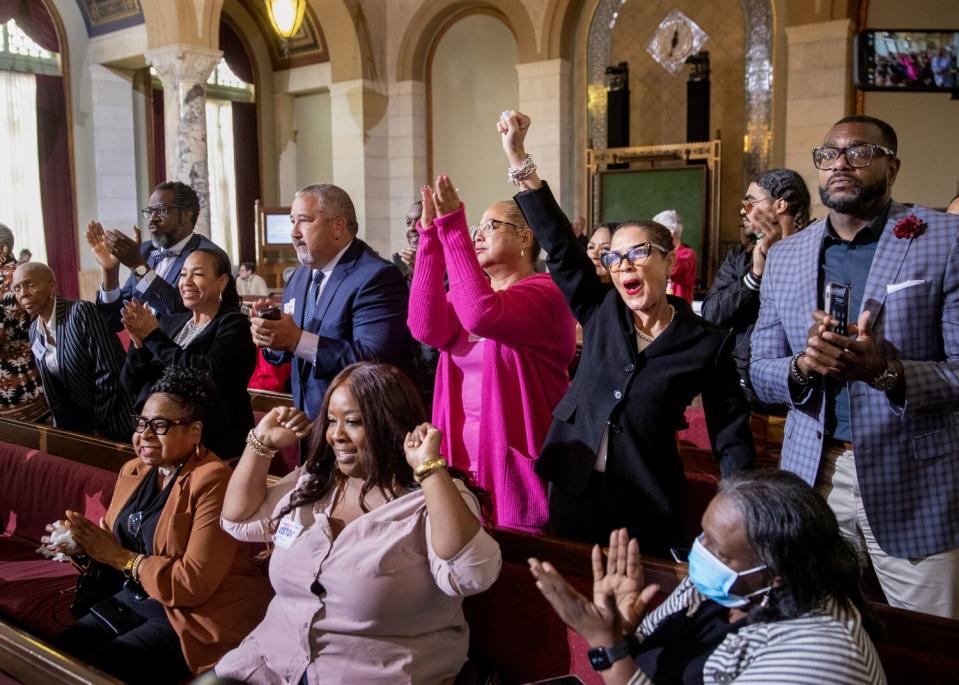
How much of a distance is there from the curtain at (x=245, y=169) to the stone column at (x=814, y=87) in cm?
840

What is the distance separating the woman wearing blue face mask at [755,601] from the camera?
1.32 metres

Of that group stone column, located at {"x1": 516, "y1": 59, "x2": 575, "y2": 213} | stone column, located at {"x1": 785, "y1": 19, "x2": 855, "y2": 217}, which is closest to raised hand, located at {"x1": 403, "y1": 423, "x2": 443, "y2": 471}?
stone column, located at {"x1": 785, "y1": 19, "x2": 855, "y2": 217}

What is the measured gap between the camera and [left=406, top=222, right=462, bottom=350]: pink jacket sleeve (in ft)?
8.24

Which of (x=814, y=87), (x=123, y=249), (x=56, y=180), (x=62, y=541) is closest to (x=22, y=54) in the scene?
(x=56, y=180)

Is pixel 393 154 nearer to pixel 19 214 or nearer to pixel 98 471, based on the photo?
pixel 19 214

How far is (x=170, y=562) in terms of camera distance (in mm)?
2309

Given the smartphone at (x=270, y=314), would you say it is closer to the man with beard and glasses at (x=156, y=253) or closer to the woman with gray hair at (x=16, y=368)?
the man with beard and glasses at (x=156, y=253)

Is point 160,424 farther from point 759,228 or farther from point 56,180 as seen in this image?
point 56,180

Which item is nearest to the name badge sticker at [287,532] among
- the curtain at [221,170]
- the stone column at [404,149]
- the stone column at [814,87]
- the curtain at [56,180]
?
the stone column at [814,87]

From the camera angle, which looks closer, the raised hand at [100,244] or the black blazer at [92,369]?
the black blazer at [92,369]

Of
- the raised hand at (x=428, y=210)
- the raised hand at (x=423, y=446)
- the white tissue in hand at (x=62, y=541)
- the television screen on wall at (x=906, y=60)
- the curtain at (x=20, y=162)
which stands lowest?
the white tissue in hand at (x=62, y=541)

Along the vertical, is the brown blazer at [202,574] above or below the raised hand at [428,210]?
below

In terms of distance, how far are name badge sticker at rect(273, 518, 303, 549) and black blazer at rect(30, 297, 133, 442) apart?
1.84 m

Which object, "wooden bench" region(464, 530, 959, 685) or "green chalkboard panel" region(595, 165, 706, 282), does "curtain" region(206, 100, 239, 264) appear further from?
"wooden bench" region(464, 530, 959, 685)
